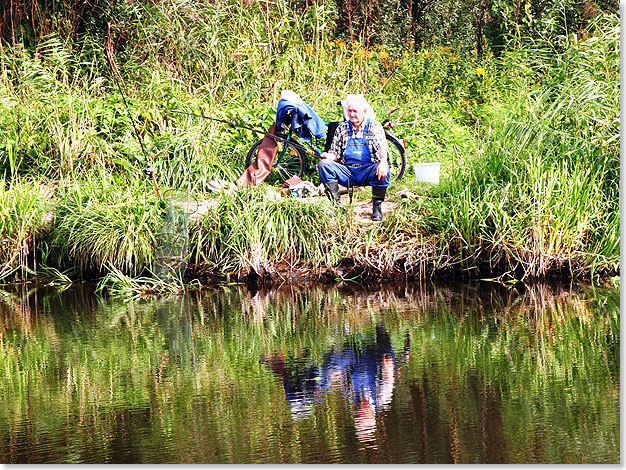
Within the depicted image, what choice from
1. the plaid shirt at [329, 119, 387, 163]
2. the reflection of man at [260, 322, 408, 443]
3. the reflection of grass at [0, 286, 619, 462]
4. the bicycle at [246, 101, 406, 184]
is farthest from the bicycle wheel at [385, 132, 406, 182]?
the reflection of man at [260, 322, 408, 443]

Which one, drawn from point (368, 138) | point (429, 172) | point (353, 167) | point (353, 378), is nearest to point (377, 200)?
point (353, 167)

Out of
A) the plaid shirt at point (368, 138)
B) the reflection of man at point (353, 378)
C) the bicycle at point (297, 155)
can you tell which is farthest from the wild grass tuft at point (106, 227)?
Answer: the reflection of man at point (353, 378)

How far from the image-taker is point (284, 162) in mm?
9203

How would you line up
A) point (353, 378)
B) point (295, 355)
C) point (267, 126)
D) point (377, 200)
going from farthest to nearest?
1. point (267, 126)
2. point (377, 200)
3. point (295, 355)
4. point (353, 378)

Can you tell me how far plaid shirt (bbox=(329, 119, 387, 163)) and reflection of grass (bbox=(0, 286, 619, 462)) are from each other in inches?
55.4

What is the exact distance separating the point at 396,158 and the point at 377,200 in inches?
60.2

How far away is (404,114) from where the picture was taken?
10336mm

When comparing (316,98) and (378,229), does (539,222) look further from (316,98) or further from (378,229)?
(316,98)

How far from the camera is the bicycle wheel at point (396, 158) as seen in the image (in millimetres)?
8883

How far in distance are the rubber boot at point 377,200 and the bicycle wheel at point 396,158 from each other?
0.97 meters

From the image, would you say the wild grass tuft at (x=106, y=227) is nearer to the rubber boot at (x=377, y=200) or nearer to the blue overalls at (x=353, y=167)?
the blue overalls at (x=353, y=167)

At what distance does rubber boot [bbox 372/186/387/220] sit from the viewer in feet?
26.0

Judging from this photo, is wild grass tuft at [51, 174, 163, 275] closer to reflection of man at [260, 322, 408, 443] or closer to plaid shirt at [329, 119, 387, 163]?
plaid shirt at [329, 119, 387, 163]

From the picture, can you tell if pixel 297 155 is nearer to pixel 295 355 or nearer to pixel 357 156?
pixel 357 156
